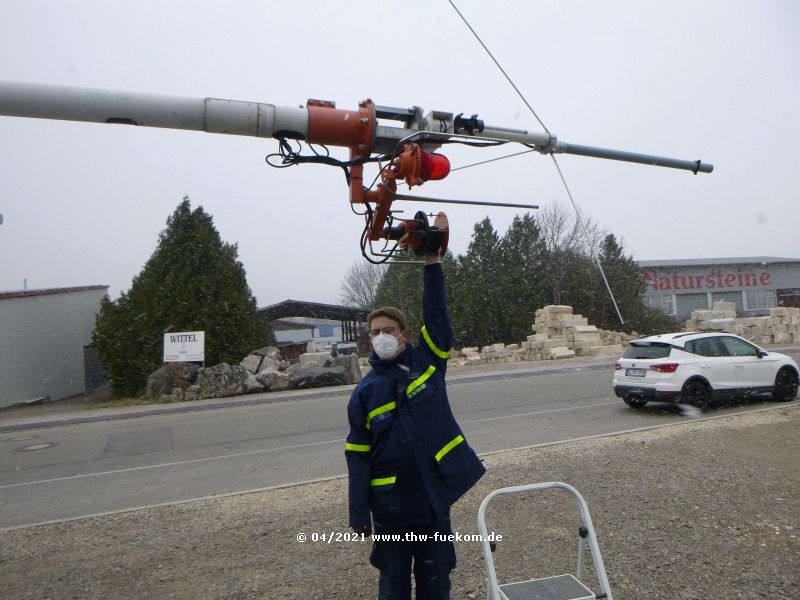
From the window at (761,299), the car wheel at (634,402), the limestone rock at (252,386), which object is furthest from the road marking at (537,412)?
the window at (761,299)

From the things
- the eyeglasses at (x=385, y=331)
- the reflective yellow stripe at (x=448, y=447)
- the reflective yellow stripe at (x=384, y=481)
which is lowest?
the reflective yellow stripe at (x=384, y=481)

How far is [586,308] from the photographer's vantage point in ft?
130

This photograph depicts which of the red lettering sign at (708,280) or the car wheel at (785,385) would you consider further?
the red lettering sign at (708,280)

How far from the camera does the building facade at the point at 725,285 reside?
50062mm

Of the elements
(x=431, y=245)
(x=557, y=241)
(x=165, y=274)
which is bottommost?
(x=431, y=245)

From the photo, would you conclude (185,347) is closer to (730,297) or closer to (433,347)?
(433,347)

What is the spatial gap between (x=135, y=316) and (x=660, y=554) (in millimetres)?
23605

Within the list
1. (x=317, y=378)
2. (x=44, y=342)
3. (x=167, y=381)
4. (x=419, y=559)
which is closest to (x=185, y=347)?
(x=167, y=381)

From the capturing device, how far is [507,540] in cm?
498

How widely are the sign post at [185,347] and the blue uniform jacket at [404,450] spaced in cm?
1983

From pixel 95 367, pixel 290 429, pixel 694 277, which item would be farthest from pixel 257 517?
pixel 694 277

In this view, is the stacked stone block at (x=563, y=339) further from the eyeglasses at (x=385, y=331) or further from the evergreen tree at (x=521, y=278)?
the eyeglasses at (x=385, y=331)

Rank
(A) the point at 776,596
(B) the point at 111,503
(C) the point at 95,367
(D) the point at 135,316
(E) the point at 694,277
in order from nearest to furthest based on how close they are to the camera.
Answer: (A) the point at 776,596 → (B) the point at 111,503 → (D) the point at 135,316 → (C) the point at 95,367 → (E) the point at 694,277

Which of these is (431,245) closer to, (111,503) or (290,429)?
(111,503)
